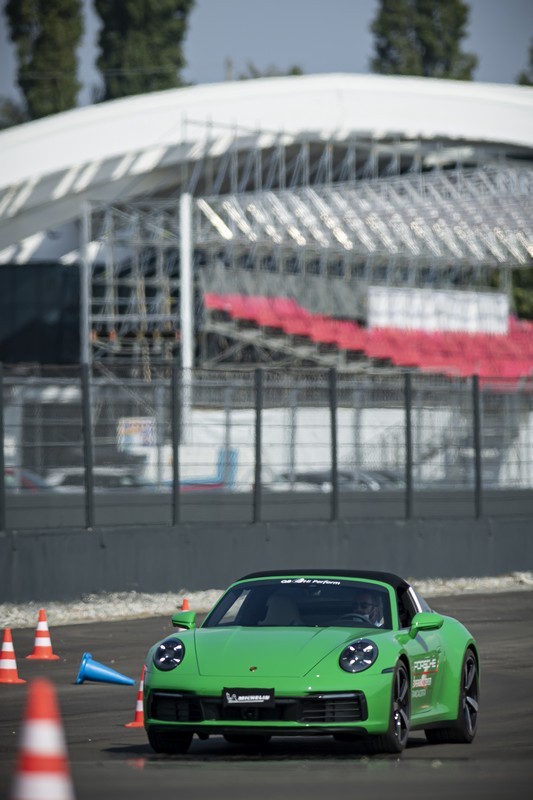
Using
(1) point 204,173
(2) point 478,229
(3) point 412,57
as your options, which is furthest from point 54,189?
(3) point 412,57

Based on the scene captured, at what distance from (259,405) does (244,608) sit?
11.7m

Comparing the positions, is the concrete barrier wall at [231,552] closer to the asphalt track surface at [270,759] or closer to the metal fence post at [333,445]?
the metal fence post at [333,445]

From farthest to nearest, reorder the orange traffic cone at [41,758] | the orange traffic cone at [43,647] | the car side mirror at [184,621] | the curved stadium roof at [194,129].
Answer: the curved stadium roof at [194,129], the orange traffic cone at [43,647], the car side mirror at [184,621], the orange traffic cone at [41,758]

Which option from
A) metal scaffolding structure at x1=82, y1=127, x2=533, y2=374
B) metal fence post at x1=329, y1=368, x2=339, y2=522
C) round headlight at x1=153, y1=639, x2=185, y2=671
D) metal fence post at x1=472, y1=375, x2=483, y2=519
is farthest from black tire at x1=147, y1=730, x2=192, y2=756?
metal scaffolding structure at x1=82, y1=127, x2=533, y2=374

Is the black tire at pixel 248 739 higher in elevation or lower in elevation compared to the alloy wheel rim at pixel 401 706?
lower

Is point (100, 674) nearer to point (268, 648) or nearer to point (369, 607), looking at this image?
point (369, 607)

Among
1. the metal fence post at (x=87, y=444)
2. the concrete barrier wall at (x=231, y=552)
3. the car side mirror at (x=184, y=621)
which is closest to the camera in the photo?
the car side mirror at (x=184, y=621)

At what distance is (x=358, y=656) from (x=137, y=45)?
297ft

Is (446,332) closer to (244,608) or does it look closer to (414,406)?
(414,406)

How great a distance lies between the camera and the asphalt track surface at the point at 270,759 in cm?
791

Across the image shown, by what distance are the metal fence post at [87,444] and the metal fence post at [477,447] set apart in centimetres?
712

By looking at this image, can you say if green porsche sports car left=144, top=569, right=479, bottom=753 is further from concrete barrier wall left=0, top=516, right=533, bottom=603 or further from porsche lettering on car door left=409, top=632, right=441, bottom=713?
concrete barrier wall left=0, top=516, right=533, bottom=603

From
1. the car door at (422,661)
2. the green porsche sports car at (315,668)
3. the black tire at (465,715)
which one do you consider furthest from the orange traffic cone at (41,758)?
the black tire at (465,715)

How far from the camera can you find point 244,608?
34.1 ft
